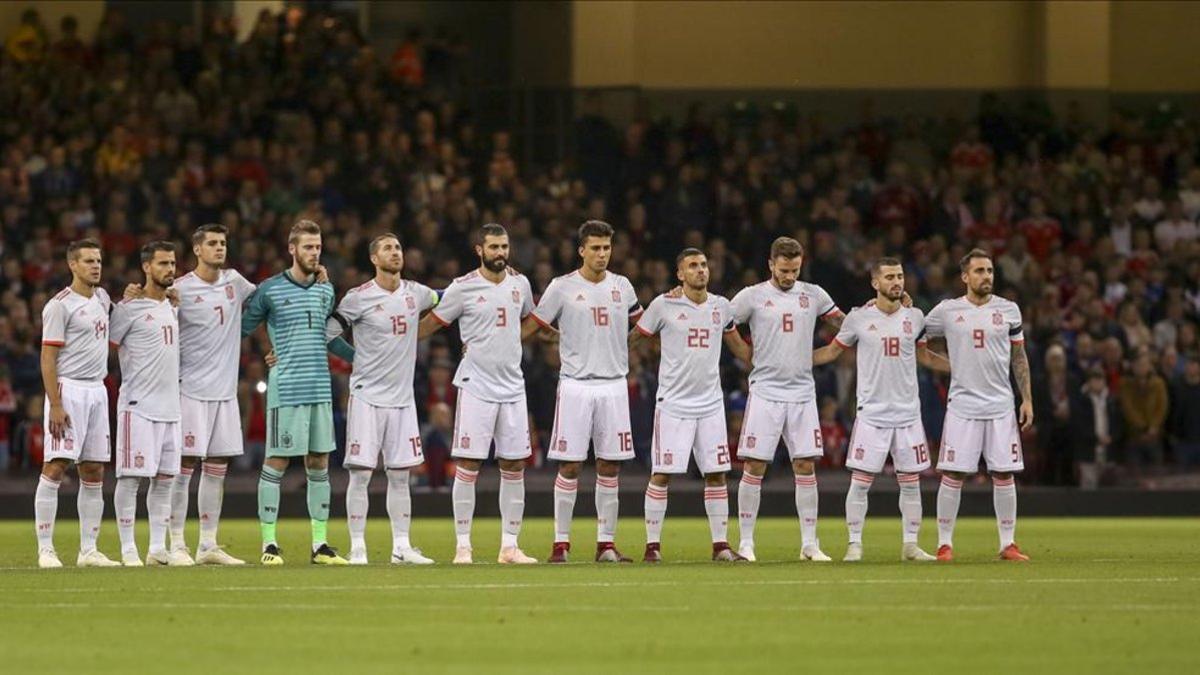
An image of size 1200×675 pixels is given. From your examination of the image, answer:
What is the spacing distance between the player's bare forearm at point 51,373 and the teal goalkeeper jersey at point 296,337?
1.52 metres

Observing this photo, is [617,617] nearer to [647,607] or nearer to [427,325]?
[647,607]

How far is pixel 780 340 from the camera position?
59.9 feet

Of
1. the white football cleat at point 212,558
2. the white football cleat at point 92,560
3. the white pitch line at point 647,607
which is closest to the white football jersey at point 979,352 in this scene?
the white pitch line at point 647,607

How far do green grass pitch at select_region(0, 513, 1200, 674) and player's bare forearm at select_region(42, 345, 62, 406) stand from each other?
1306 mm

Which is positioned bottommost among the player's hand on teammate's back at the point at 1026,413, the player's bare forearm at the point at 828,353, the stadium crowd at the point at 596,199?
the player's hand on teammate's back at the point at 1026,413

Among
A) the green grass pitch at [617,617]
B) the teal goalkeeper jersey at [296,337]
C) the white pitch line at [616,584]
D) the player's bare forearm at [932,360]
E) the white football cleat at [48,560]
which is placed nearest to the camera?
the green grass pitch at [617,617]

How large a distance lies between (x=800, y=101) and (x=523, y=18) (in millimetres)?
4287

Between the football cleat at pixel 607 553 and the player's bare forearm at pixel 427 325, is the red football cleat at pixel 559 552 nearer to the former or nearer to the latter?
the football cleat at pixel 607 553

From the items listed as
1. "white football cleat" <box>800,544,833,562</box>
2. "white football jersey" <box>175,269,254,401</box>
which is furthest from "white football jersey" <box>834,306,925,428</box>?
"white football jersey" <box>175,269,254,401</box>

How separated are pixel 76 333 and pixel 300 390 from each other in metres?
1.67

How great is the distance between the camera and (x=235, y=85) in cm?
3100

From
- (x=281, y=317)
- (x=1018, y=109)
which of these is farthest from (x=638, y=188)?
(x=281, y=317)

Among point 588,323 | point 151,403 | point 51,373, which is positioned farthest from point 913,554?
point 51,373

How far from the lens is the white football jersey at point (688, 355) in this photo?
18062 mm
